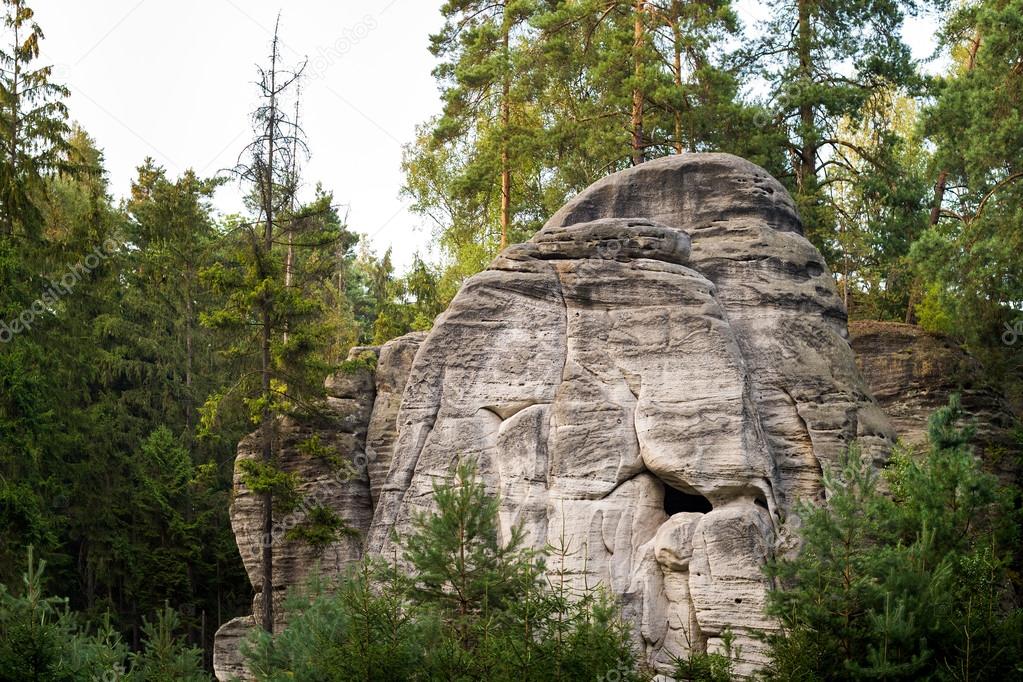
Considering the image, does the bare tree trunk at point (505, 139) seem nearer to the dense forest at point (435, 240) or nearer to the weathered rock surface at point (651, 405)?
the dense forest at point (435, 240)

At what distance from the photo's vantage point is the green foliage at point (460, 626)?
39.6ft

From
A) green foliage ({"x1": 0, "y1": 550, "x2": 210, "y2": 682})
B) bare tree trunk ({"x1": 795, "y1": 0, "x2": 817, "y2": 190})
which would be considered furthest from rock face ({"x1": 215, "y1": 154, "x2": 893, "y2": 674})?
bare tree trunk ({"x1": 795, "y1": 0, "x2": 817, "y2": 190})

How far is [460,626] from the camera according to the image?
42.3 feet

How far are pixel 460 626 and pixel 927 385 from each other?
1152cm

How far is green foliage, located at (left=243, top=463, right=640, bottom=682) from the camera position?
12070 mm

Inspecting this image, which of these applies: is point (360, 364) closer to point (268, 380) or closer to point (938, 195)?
point (268, 380)

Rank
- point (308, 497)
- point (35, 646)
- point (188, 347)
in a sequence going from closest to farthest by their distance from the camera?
point (35, 646) → point (308, 497) → point (188, 347)

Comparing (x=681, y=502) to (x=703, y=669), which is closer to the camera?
(x=703, y=669)

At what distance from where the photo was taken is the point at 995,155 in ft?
75.6

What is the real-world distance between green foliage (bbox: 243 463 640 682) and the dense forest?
0.20 meters

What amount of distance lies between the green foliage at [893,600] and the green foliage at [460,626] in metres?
1.89

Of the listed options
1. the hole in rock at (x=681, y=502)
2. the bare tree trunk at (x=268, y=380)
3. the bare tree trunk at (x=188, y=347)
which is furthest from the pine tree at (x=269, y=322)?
the bare tree trunk at (x=188, y=347)
